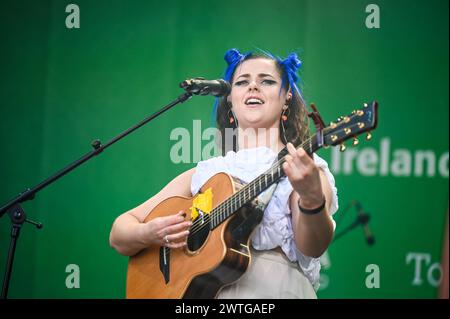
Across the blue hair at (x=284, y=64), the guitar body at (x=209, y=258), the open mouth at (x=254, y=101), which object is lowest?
the guitar body at (x=209, y=258)

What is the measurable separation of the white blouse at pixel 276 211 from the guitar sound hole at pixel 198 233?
0.18 metres

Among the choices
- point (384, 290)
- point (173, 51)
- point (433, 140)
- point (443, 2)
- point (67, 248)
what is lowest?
point (384, 290)

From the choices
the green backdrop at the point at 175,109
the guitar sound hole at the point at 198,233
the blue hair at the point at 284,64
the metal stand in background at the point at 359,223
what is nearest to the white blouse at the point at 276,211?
the guitar sound hole at the point at 198,233

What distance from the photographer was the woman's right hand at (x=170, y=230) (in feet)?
7.63

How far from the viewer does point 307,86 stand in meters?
2.94

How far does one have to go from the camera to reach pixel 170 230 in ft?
7.66

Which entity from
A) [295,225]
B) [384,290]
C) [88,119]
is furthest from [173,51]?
[384,290]

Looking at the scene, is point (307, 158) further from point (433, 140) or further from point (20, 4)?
point (20, 4)

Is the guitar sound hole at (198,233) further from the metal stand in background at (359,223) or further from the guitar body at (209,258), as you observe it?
the metal stand in background at (359,223)

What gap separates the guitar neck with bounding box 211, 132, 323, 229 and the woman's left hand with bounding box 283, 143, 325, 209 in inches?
3.0

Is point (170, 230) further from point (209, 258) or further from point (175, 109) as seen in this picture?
point (175, 109)

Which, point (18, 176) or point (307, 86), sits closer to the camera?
point (307, 86)

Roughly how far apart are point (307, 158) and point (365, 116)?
21cm

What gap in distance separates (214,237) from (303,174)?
464 mm
